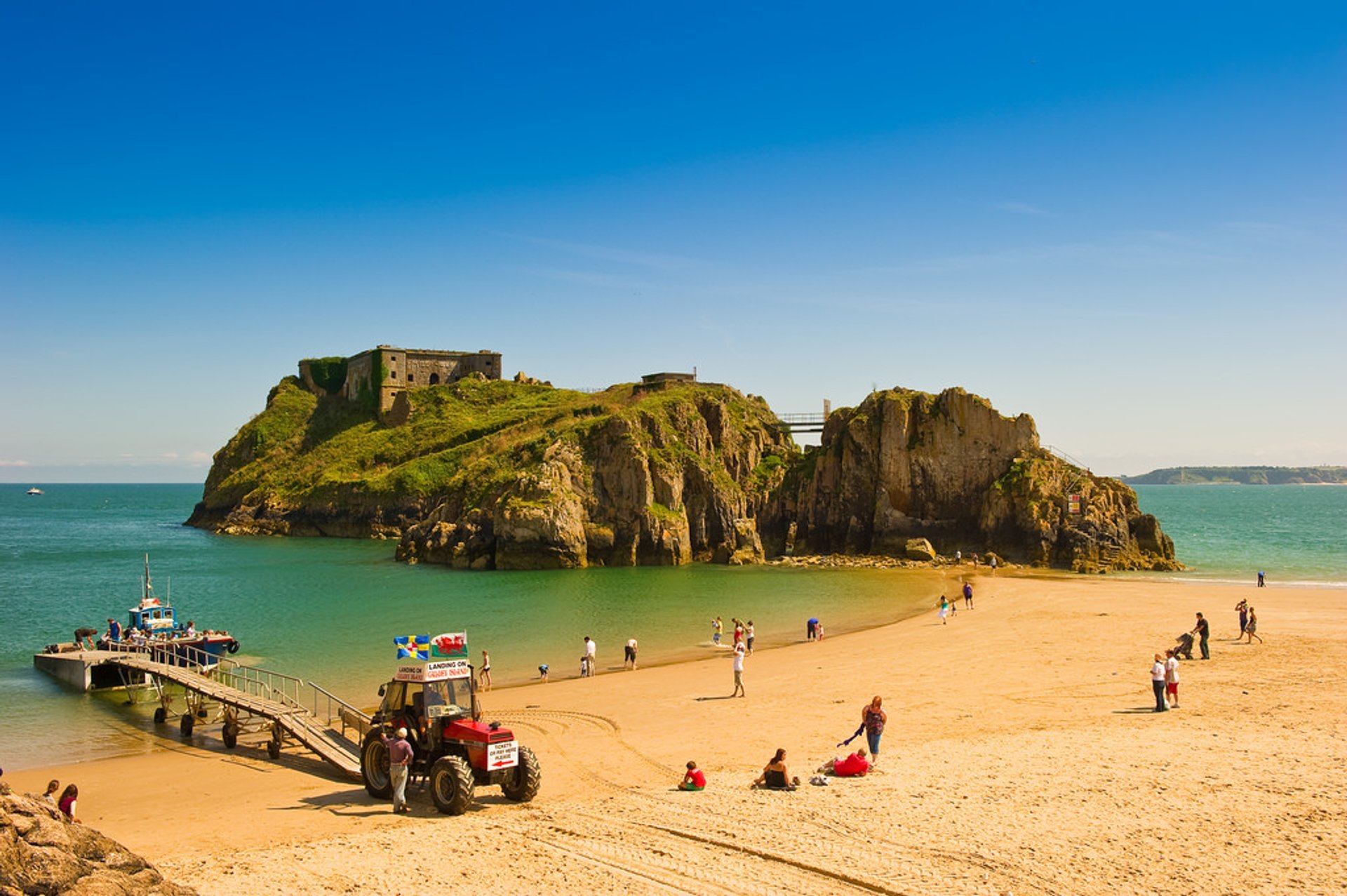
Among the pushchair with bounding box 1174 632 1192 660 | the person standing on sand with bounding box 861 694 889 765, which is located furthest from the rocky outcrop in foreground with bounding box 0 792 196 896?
the pushchair with bounding box 1174 632 1192 660

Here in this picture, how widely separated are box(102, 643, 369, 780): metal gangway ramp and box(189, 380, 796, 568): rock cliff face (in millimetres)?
31993

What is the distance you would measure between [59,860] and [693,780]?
374 inches

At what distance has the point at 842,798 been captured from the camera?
14992mm

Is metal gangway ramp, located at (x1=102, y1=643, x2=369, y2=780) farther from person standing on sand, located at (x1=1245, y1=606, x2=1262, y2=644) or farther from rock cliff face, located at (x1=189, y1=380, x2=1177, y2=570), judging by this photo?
rock cliff face, located at (x1=189, y1=380, x2=1177, y2=570)

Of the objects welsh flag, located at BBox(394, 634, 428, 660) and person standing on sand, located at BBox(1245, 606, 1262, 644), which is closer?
welsh flag, located at BBox(394, 634, 428, 660)

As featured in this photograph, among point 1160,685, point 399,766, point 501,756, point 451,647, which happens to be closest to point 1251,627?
point 1160,685

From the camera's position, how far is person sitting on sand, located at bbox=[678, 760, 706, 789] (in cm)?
1574

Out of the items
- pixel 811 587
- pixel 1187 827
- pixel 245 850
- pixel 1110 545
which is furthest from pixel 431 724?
pixel 1110 545

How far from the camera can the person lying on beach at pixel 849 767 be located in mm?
16312

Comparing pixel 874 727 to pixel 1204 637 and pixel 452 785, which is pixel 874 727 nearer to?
pixel 452 785

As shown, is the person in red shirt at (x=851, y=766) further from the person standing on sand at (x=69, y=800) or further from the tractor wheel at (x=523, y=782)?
the person standing on sand at (x=69, y=800)

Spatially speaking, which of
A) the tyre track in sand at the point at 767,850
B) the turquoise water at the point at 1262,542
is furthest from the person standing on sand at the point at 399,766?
the turquoise water at the point at 1262,542

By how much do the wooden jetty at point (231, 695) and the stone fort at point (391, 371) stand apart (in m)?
75.3

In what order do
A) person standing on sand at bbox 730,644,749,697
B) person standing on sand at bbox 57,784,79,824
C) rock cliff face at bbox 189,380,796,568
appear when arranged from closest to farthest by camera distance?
person standing on sand at bbox 57,784,79,824, person standing on sand at bbox 730,644,749,697, rock cliff face at bbox 189,380,796,568
